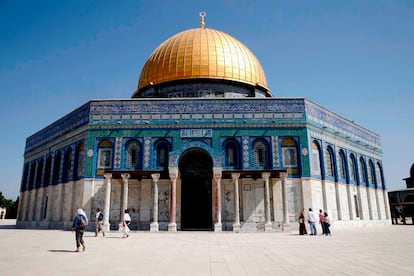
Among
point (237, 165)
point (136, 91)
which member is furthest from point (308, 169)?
point (136, 91)

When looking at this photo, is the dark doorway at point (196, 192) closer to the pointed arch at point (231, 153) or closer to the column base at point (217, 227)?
the pointed arch at point (231, 153)

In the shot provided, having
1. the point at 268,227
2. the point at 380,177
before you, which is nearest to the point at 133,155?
the point at 268,227

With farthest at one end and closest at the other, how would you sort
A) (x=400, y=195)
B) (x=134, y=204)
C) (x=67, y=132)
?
1. (x=400, y=195)
2. (x=67, y=132)
3. (x=134, y=204)

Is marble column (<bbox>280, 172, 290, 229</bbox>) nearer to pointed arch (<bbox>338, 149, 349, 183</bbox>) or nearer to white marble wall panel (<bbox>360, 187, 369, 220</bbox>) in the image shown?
pointed arch (<bbox>338, 149, 349, 183</bbox>)

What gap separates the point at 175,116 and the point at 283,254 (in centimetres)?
1357

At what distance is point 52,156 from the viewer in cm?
2464

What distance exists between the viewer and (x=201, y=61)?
2338 cm

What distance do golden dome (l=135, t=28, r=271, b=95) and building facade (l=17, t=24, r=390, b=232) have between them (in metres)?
0.11

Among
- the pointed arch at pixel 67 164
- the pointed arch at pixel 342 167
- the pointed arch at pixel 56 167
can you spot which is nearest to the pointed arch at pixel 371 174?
the pointed arch at pixel 342 167


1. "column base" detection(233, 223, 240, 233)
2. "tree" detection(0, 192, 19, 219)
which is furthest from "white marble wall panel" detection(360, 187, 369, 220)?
"tree" detection(0, 192, 19, 219)

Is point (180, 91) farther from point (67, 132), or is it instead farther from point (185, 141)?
point (67, 132)

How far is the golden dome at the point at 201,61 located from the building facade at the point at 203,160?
0.11 metres

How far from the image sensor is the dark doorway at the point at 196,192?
1975 cm

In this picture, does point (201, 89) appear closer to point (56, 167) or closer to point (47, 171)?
point (56, 167)
